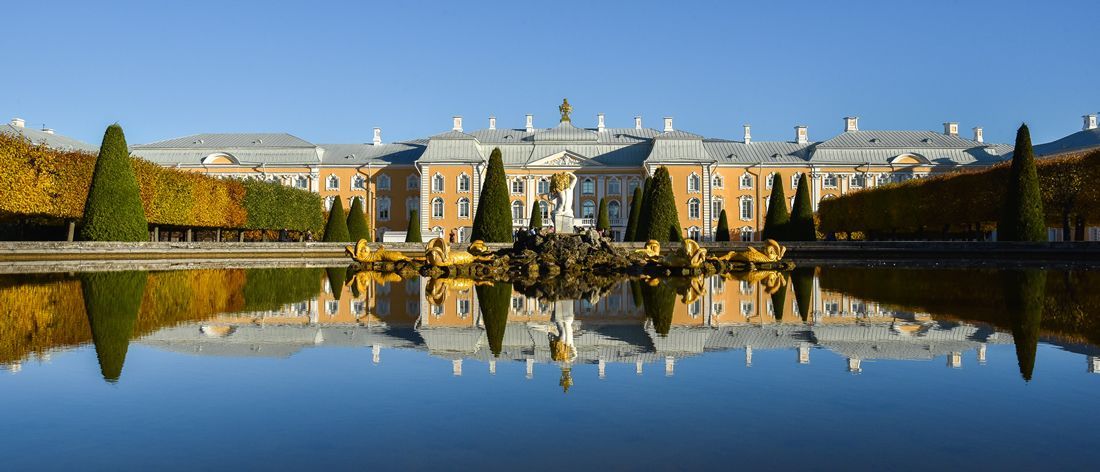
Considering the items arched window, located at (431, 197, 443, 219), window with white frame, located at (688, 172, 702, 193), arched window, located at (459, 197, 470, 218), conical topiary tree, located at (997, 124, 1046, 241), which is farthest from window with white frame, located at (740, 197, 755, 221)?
conical topiary tree, located at (997, 124, 1046, 241)

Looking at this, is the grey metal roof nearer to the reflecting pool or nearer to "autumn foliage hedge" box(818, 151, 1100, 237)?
"autumn foliage hedge" box(818, 151, 1100, 237)

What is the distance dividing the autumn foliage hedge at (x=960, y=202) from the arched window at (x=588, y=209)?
14.7 m

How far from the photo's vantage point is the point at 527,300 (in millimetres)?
9281

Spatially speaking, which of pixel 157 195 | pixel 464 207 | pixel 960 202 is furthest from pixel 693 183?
pixel 157 195

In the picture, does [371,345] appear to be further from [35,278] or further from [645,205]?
[645,205]

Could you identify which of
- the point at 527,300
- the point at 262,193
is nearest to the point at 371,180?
the point at 262,193

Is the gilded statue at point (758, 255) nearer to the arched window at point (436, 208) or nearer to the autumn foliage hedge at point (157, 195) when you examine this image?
the autumn foliage hedge at point (157, 195)

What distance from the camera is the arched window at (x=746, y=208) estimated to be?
51.4 meters

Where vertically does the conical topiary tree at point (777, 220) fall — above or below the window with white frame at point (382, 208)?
below

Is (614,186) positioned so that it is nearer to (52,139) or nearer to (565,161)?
(565,161)

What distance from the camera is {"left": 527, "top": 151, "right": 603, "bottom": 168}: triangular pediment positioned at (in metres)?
51.0

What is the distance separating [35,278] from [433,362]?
10499 millimetres

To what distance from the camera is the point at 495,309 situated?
26.8 feet

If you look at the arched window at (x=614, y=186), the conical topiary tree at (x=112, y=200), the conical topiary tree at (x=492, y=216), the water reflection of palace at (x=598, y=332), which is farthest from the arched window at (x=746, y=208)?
the water reflection of palace at (x=598, y=332)
